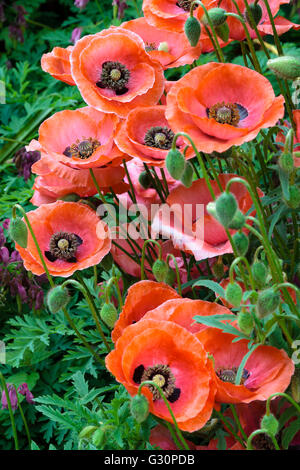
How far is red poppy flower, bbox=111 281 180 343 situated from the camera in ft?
3.83

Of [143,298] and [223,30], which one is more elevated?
[223,30]

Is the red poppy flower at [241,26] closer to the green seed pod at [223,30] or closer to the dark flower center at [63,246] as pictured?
the green seed pod at [223,30]

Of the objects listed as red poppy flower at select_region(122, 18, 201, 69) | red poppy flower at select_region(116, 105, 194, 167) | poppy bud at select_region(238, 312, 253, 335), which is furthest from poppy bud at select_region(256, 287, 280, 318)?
red poppy flower at select_region(122, 18, 201, 69)

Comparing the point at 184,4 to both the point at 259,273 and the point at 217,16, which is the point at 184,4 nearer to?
the point at 217,16

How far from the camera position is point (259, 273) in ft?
3.22

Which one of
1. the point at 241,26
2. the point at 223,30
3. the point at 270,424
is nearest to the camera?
the point at 270,424

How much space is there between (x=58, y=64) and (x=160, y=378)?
68cm

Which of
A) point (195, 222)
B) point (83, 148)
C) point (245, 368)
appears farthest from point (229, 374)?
point (83, 148)

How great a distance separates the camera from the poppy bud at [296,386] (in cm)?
100

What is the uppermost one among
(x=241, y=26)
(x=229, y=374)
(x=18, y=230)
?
(x=241, y=26)

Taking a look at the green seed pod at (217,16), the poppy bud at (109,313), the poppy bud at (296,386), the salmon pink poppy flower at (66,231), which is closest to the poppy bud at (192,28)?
the green seed pod at (217,16)

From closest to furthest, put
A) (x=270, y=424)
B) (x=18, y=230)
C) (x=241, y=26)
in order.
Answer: (x=270, y=424)
(x=18, y=230)
(x=241, y=26)

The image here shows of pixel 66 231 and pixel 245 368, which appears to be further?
pixel 66 231
